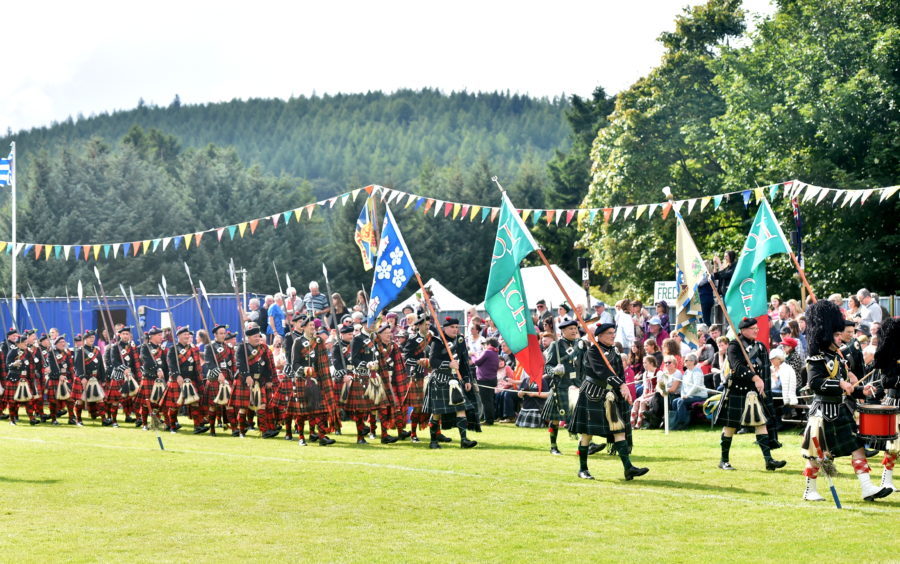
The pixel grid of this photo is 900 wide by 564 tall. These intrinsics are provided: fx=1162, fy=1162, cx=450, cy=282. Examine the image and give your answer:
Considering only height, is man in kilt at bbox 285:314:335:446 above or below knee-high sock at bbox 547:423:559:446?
above

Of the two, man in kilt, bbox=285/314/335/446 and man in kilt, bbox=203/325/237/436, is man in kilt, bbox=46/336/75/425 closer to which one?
man in kilt, bbox=203/325/237/436

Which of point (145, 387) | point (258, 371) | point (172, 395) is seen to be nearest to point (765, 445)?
point (258, 371)

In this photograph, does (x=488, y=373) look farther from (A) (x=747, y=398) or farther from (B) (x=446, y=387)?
(A) (x=747, y=398)

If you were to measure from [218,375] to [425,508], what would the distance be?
30.4ft

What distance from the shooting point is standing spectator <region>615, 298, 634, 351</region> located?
1956 cm

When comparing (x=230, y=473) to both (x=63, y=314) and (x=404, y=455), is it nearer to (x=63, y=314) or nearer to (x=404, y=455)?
(x=404, y=455)

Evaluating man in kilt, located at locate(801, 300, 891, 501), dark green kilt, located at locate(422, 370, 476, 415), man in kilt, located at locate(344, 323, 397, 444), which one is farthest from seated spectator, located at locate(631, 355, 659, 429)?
man in kilt, located at locate(801, 300, 891, 501)

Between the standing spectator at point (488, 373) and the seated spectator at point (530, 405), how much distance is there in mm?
554

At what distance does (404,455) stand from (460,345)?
202cm

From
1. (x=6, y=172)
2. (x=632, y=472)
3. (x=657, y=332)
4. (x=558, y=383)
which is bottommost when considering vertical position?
(x=632, y=472)

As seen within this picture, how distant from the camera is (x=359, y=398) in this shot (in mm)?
16141

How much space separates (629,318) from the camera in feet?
64.8

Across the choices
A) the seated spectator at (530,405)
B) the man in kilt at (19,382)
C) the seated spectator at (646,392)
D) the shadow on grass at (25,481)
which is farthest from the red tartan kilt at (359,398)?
the man in kilt at (19,382)

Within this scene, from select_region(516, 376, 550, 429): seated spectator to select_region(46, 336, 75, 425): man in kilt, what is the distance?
8411 millimetres
